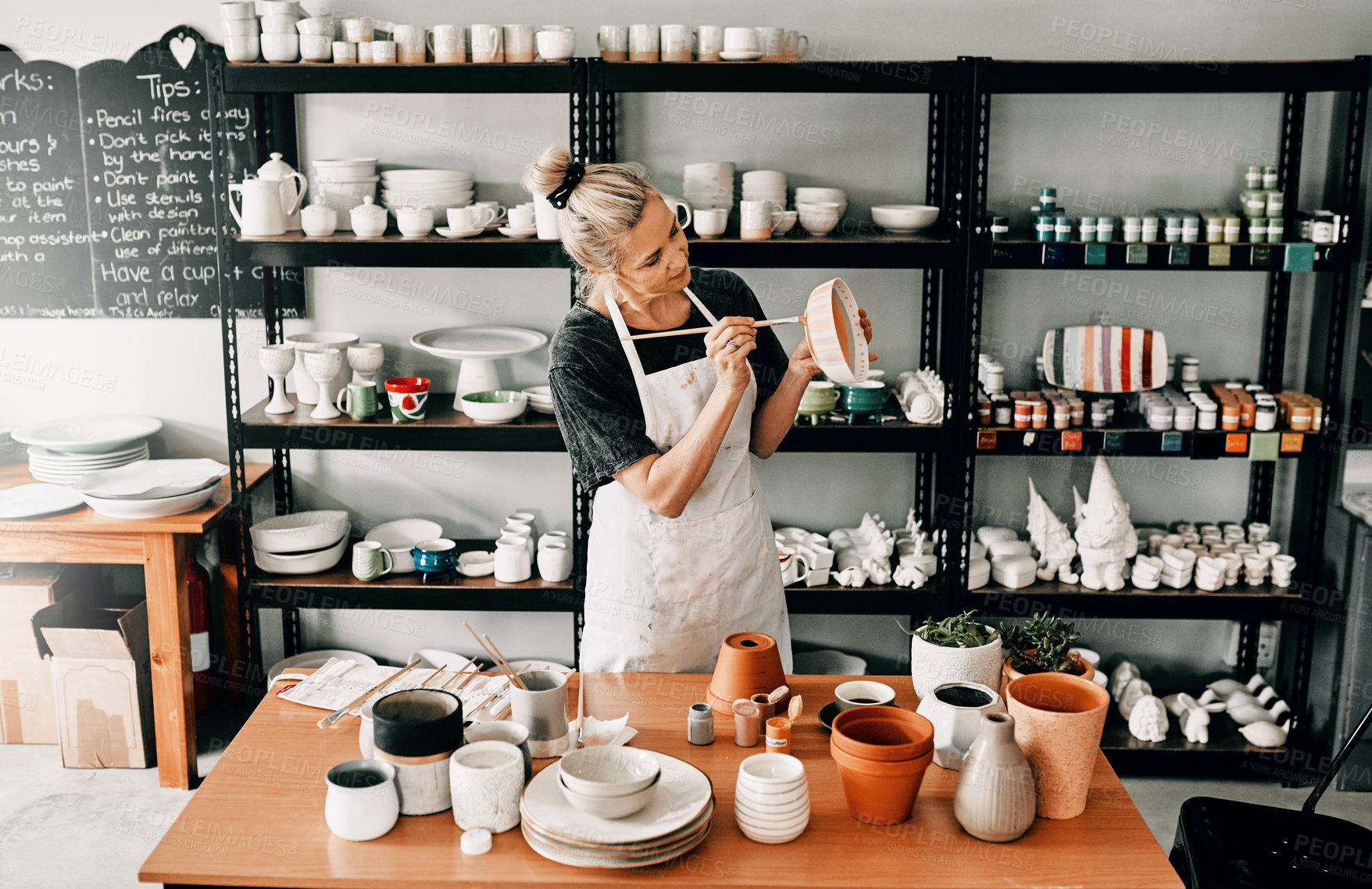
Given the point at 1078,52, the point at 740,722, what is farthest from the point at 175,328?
the point at 1078,52

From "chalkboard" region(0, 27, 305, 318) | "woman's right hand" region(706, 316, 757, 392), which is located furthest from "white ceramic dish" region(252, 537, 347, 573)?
"woman's right hand" region(706, 316, 757, 392)

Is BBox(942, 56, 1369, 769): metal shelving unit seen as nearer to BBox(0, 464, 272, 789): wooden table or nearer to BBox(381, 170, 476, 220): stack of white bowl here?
BBox(381, 170, 476, 220): stack of white bowl

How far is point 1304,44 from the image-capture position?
10.8 ft

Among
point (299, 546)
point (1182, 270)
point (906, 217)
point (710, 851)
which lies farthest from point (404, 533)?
point (1182, 270)

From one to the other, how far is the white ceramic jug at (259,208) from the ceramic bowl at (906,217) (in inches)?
64.8

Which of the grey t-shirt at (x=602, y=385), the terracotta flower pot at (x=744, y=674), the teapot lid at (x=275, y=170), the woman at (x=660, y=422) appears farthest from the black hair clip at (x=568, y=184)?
the teapot lid at (x=275, y=170)

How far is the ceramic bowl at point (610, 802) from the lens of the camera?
58.8 inches

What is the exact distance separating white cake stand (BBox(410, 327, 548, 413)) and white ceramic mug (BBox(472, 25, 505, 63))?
810mm

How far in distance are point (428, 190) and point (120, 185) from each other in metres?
1.01

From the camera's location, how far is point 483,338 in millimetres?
3555

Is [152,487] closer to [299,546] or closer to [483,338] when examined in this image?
[299,546]

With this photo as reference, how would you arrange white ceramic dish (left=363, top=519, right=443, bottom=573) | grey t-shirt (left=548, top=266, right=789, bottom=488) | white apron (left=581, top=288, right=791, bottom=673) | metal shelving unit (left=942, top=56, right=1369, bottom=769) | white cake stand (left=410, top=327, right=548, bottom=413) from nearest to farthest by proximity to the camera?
grey t-shirt (left=548, top=266, right=789, bottom=488), white apron (left=581, top=288, right=791, bottom=673), metal shelving unit (left=942, top=56, right=1369, bottom=769), white cake stand (left=410, top=327, right=548, bottom=413), white ceramic dish (left=363, top=519, right=443, bottom=573)

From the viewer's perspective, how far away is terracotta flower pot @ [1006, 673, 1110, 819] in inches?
61.7

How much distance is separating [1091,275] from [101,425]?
10.0ft
